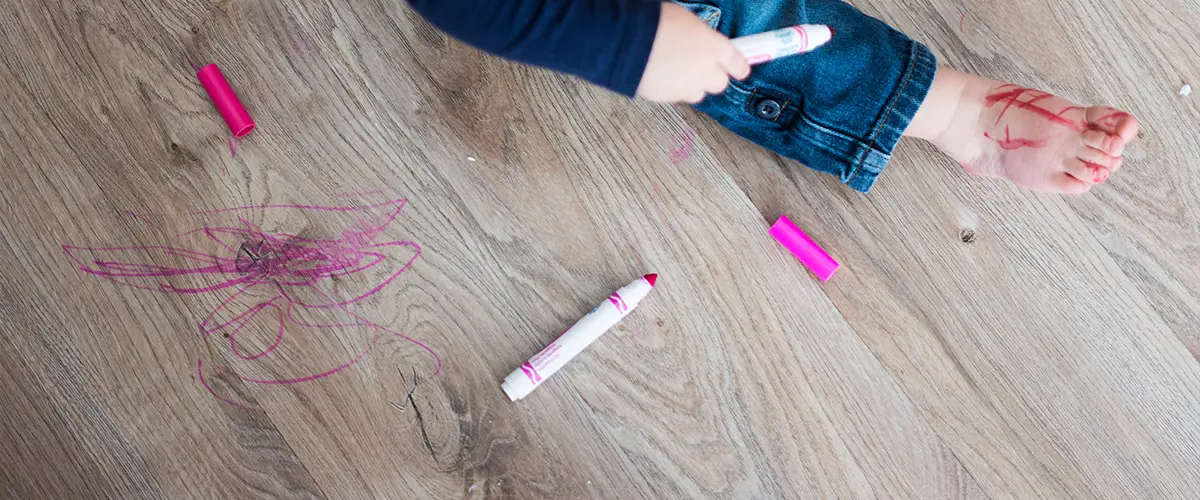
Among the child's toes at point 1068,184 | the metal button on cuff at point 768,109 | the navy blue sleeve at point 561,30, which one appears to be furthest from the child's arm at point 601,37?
the child's toes at point 1068,184

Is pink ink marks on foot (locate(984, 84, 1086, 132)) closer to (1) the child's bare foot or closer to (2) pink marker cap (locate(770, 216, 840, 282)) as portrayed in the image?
(1) the child's bare foot

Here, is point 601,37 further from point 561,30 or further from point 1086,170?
point 1086,170

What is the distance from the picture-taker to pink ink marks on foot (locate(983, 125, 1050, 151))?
0.72 metres

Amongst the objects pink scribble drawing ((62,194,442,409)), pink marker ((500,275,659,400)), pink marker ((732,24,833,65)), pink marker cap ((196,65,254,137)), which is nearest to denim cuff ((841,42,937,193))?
pink marker ((732,24,833,65))

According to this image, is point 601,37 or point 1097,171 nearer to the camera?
point 601,37

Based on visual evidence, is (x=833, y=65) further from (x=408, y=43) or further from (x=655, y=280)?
(x=408, y=43)

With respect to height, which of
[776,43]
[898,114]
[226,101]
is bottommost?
[898,114]

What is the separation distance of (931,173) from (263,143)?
0.70 metres

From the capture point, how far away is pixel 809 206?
30.2 inches

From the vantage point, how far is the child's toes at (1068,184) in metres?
0.71

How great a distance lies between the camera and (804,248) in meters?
0.74

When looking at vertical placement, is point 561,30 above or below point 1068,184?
above

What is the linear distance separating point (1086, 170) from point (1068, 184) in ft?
0.07

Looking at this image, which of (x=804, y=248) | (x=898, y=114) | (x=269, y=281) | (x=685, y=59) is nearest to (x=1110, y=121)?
(x=898, y=114)
